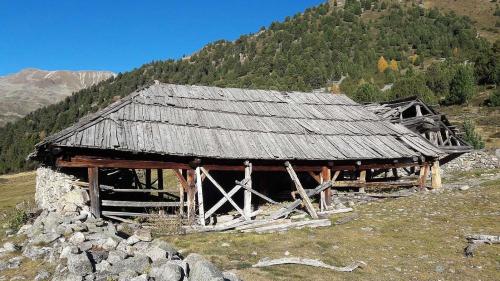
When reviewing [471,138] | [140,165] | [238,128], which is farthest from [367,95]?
[140,165]

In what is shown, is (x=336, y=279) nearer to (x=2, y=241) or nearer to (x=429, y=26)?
(x=2, y=241)

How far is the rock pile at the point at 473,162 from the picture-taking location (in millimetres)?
29688

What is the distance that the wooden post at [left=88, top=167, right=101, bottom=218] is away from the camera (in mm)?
14312

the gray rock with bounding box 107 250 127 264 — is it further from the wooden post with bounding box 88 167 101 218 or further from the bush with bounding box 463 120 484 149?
the bush with bounding box 463 120 484 149

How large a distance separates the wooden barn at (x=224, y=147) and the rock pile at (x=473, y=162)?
33.1 ft

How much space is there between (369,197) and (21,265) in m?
15.0

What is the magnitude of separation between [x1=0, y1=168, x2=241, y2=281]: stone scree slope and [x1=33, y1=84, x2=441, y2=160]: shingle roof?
2.13m

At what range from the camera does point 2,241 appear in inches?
528

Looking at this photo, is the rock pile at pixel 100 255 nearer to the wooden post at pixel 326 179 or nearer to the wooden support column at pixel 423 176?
the wooden post at pixel 326 179

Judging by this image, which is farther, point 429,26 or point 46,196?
point 429,26

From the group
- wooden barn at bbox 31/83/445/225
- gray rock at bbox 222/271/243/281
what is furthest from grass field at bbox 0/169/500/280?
wooden barn at bbox 31/83/445/225

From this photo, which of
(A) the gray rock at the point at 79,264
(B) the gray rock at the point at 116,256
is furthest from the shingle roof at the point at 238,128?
(A) the gray rock at the point at 79,264

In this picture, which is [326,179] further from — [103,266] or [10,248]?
[10,248]

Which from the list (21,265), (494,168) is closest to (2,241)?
(21,265)
